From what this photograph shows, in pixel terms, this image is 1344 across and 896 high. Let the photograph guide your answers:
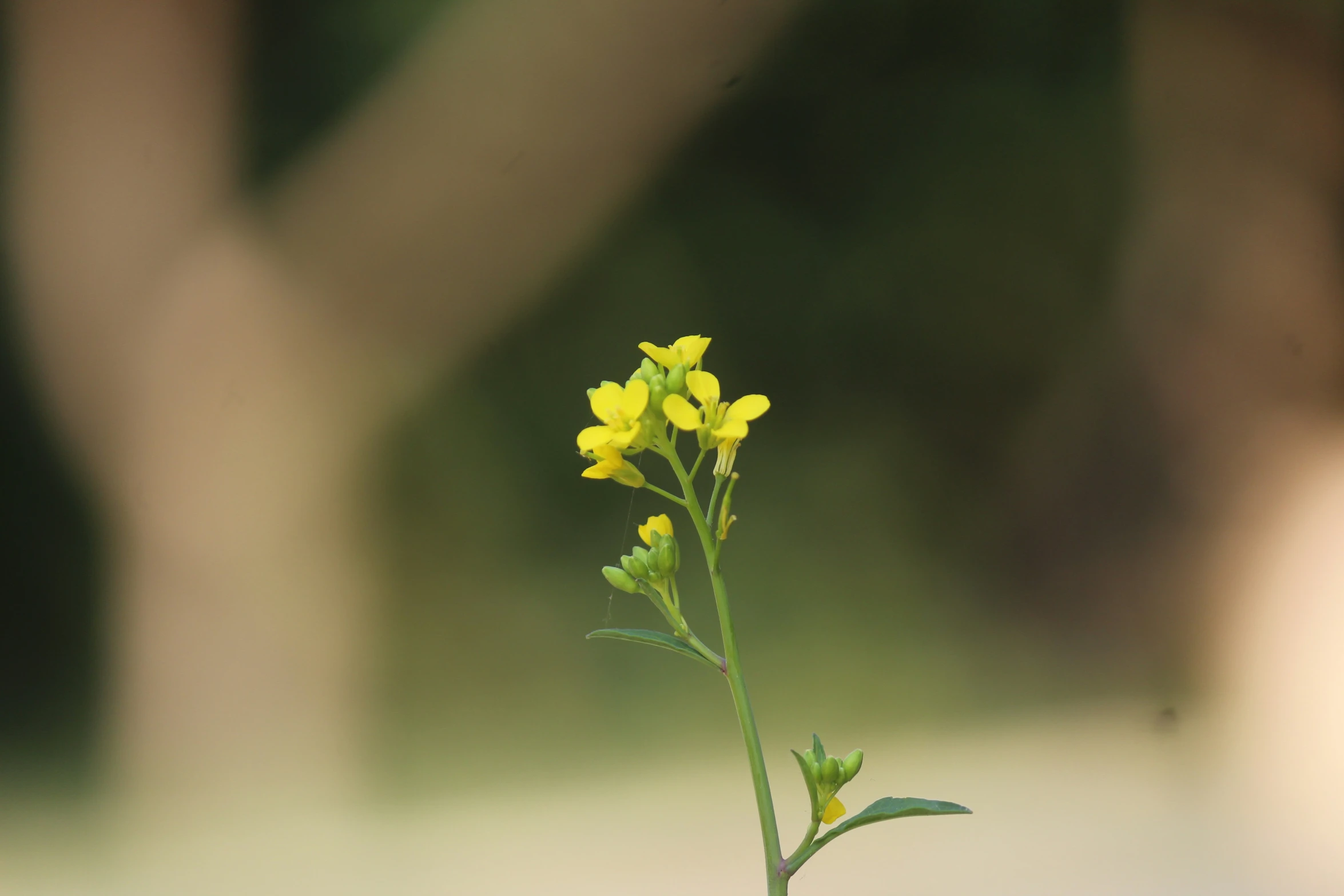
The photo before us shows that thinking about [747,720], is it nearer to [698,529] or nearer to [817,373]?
[698,529]

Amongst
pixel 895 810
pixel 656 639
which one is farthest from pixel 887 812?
pixel 656 639

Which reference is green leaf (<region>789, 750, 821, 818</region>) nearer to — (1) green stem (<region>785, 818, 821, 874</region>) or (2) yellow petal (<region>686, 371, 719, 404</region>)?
(1) green stem (<region>785, 818, 821, 874</region>)

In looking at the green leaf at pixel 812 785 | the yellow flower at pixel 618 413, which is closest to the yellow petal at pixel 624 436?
the yellow flower at pixel 618 413

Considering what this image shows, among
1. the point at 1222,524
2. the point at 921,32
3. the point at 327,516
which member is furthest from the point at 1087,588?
the point at 327,516

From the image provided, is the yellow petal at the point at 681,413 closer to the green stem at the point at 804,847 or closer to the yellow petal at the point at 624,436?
the yellow petal at the point at 624,436

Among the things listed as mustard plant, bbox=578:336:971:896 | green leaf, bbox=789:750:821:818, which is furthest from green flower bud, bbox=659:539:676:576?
green leaf, bbox=789:750:821:818
